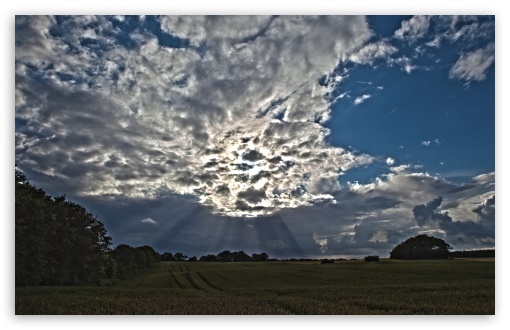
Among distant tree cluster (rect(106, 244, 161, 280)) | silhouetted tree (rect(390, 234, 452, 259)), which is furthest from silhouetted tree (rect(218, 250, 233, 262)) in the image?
distant tree cluster (rect(106, 244, 161, 280))

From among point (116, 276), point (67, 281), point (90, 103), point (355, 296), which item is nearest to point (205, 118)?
point (90, 103)

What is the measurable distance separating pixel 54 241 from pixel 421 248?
1485 cm

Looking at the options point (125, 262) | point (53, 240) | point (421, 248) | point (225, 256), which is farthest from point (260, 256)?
point (125, 262)

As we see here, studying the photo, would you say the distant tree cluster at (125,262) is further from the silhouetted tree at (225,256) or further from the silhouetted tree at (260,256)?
the silhouetted tree at (260,256)

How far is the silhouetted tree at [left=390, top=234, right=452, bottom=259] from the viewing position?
9.78m

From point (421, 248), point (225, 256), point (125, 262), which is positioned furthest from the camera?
point (125, 262)

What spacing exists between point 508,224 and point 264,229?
544cm

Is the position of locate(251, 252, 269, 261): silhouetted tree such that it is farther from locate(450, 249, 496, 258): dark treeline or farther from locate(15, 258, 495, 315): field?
locate(450, 249, 496, 258): dark treeline

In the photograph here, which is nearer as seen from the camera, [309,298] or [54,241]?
[309,298]

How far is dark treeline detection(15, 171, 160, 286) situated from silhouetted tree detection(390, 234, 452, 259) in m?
7.02

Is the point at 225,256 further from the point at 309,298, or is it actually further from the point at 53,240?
the point at 53,240

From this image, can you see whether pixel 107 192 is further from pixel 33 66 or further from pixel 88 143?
pixel 33 66

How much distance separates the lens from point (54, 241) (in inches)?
684

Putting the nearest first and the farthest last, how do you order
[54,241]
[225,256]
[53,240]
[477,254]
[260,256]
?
[477,254] → [260,256] → [225,256] → [53,240] → [54,241]
